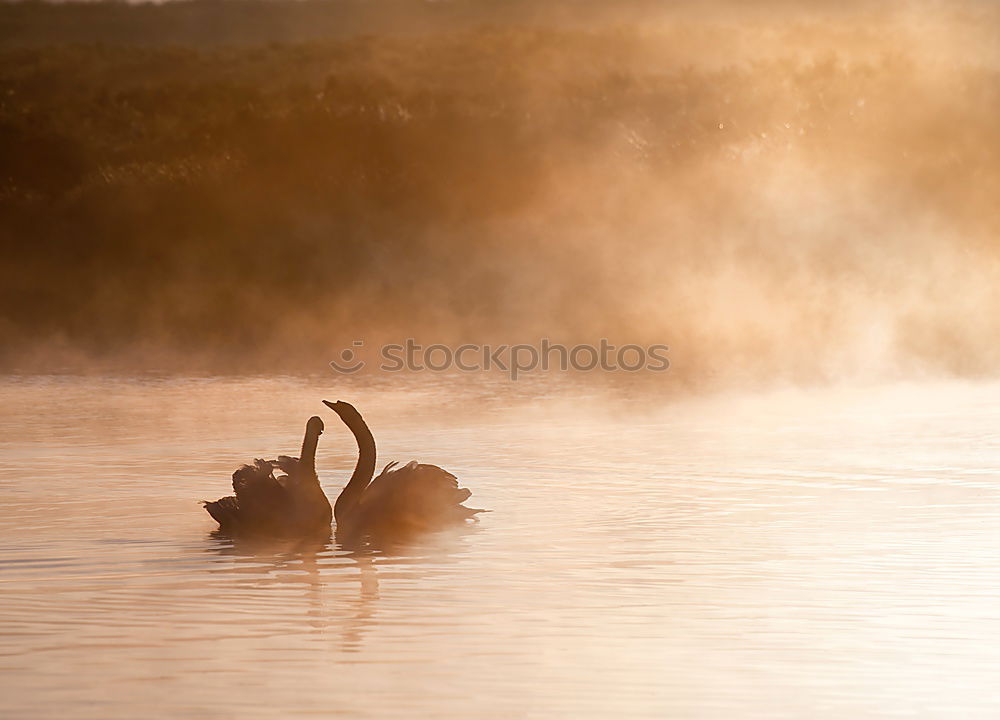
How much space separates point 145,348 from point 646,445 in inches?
586

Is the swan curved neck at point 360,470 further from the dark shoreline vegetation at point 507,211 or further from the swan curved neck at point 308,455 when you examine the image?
the dark shoreline vegetation at point 507,211

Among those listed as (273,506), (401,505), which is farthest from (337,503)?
(273,506)

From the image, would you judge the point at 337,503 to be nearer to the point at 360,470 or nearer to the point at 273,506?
the point at 360,470

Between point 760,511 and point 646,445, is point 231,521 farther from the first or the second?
point 646,445

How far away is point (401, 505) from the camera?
35.9 ft

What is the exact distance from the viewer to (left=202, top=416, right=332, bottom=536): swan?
10.6 m

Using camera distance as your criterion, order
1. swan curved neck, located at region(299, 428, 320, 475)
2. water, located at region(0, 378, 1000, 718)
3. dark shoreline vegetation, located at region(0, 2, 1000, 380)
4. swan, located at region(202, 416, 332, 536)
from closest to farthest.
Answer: water, located at region(0, 378, 1000, 718) < swan, located at region(202, 416, 332, 536) < swan curved neck, located at region(299, 428, 320, 475) < dark shoreline vegetation, located at region(0, 2, 1000, 380)

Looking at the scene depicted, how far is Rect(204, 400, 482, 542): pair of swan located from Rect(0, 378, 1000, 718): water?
0.80 ft

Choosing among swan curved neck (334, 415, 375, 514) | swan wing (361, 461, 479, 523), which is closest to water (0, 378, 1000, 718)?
swan wing (361, 461, 479, 523)

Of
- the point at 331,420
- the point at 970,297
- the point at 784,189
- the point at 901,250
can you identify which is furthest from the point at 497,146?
the point at 331,420

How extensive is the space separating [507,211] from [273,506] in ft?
98.3

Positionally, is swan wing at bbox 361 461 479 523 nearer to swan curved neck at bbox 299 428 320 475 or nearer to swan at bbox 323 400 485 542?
swan at bbox 323 400 485 542

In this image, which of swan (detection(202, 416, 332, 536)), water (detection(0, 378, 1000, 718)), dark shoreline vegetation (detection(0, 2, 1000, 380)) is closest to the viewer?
water (detection(0, 378, 1000, 718))

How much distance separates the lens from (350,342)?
29328 millimetres
